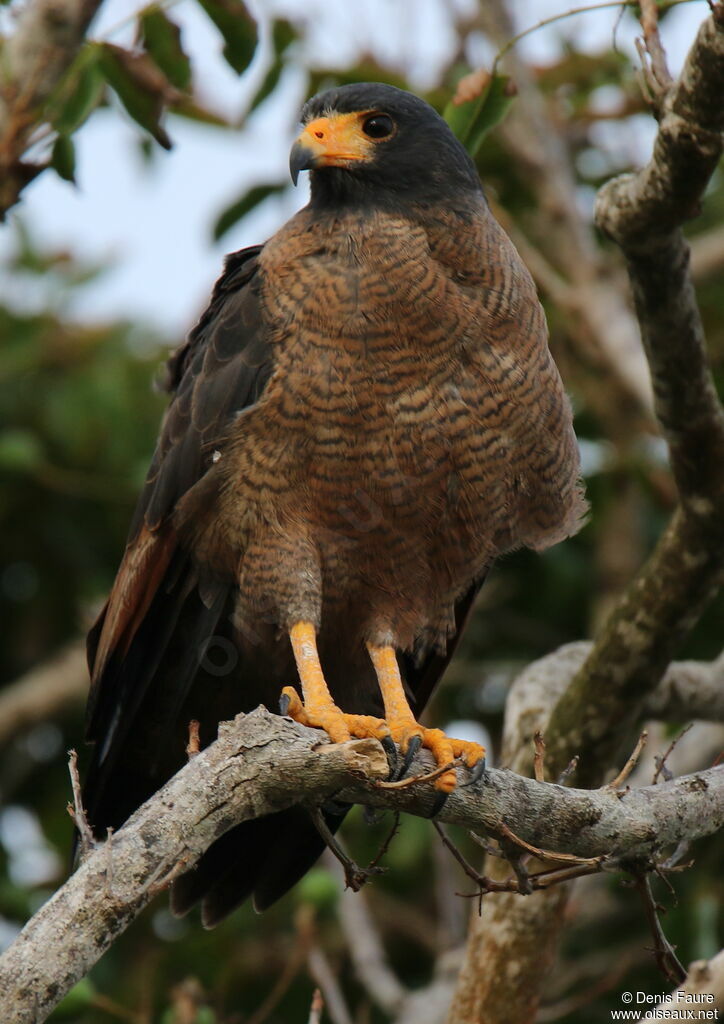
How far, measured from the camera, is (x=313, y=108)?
413 cm

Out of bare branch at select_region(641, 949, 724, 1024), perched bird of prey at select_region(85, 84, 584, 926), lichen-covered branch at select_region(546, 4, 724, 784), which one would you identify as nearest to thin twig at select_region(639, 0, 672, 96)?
lichen-covered branch at select_region(546, 4, 724, 784)

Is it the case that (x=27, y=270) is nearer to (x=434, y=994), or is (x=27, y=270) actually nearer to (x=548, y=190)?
(x=548, y=190)

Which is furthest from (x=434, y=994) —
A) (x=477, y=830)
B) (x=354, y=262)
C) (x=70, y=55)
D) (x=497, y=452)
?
(x=70, y=55)

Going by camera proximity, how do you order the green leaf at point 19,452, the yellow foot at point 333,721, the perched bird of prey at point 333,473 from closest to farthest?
the yellow foot at point 333,721
the perched bird of prey at point 333,473
the green leaf at point 19,452

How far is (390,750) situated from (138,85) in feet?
7.11

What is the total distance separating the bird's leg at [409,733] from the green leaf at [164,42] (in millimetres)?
1843

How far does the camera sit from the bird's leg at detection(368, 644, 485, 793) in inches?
130

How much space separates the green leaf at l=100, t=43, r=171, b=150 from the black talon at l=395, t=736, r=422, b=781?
2.04 meters

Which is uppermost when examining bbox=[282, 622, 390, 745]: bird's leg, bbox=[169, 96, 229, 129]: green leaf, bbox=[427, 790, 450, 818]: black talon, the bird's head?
the bird's head

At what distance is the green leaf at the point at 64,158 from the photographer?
394 cm

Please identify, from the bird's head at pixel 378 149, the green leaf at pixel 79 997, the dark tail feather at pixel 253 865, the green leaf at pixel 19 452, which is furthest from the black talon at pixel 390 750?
the green leaf at pixel 19 452

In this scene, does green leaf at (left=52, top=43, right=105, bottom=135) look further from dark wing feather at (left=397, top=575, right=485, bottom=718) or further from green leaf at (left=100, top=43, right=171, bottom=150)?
dark wing feather at (left=397, top=575, right=485, bottom=718)

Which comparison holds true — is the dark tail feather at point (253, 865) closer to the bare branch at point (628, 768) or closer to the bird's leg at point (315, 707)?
the bird's leg at point (315, 707)

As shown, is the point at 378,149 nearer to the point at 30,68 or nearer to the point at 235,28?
the point at 235,28
